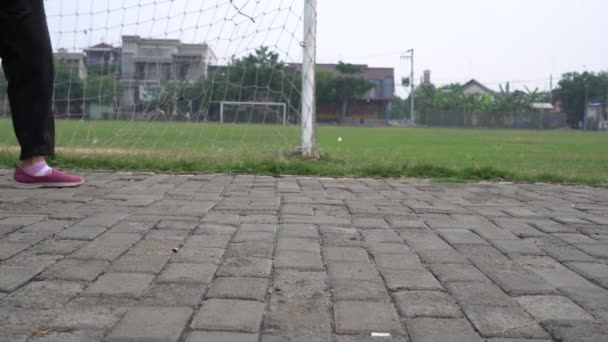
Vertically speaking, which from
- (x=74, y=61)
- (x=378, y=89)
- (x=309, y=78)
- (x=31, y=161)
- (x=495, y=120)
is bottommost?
(x=31, y=161)

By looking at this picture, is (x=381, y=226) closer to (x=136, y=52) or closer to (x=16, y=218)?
(x=16, y=218)

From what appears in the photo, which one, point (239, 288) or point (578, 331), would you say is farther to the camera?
point (239, 288)

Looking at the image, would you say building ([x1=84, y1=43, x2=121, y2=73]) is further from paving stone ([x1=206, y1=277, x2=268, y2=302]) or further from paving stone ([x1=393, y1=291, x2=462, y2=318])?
paving stone ([x1=393, y1=291, x2=462, y2=318])

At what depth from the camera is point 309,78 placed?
6.50 meters

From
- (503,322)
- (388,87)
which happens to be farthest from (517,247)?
(388,87)

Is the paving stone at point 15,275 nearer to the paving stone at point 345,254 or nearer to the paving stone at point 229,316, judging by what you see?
the paving stone at point 229,316

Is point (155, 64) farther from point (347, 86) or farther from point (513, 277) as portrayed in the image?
point (347, 86)

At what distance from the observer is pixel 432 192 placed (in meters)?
4.38

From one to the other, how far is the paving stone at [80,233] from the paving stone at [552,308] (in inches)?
71.1

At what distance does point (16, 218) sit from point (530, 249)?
2.49 meters

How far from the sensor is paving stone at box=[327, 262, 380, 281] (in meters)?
2.14

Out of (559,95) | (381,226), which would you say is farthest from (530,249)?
(559,95)

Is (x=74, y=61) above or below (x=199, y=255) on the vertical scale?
above

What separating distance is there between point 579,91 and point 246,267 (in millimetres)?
66756
